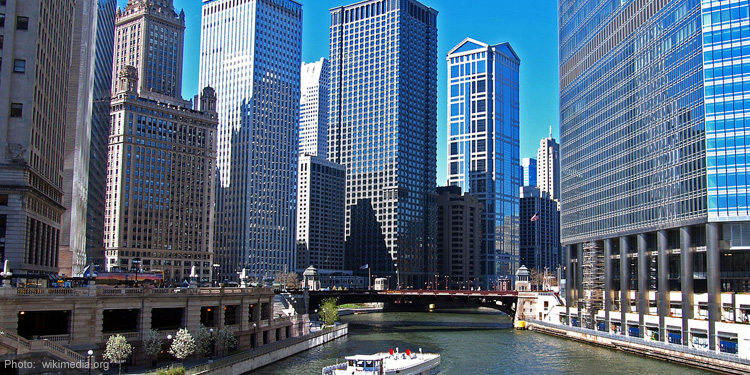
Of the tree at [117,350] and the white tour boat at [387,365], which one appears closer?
the tree at [117,350]

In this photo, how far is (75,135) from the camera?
433ft

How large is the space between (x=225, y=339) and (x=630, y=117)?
84.6m

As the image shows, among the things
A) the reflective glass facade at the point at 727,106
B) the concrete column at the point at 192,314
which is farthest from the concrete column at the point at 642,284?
the concrete column at the point at 192,314

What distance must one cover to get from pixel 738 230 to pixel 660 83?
29586 millimetres

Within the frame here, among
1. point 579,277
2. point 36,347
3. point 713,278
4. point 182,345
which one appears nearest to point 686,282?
point 713,278

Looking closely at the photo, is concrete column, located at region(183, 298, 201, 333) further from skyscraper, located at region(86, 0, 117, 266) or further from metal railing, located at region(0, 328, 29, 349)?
skyscraper, located at region(86, 0, 117, 266)

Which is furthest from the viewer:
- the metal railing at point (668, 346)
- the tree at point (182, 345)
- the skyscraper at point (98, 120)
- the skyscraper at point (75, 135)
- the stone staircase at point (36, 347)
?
the skyscraper at point (98, 120)

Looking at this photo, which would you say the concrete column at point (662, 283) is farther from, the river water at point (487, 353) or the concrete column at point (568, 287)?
the concrete column at point (568, 287)

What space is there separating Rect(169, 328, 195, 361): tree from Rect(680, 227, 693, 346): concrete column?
7066cm

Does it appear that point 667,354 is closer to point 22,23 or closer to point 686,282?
point 686,282

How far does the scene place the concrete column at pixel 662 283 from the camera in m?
117

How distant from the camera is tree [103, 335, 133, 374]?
6988 cm

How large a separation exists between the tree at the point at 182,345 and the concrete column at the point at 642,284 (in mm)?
76080

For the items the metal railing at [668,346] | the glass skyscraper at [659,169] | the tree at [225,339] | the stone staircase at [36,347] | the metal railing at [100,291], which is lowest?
the metal railing at [668,346]
